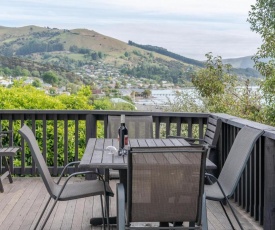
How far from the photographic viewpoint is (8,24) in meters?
13.3

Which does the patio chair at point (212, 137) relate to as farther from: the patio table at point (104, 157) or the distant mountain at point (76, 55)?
the distant mountain at point (76, 55)

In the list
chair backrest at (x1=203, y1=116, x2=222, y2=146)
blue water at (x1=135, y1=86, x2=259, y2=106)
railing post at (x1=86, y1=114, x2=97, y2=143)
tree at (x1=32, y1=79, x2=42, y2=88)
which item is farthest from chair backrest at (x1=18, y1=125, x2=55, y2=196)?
tree at (x1=32, y1=79, x2=42, y2=88)

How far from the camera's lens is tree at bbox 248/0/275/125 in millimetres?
12828

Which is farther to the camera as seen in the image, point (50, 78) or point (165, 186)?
point (50, 78)

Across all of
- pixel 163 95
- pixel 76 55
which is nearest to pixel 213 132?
pixel 163 95

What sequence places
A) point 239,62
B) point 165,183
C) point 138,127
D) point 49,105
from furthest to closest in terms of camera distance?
point 239,62
point 49,105
point 138,127
point 165,183

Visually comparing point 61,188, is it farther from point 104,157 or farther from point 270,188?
point 270,188

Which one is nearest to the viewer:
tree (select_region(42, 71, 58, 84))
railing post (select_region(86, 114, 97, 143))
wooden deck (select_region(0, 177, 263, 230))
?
wooden deck (select_region(0, 177, 263, 230))

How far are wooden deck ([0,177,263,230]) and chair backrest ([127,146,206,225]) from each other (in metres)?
1.50

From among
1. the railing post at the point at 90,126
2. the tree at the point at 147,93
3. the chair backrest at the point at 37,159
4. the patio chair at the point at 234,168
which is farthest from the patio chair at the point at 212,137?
the tree at the point at 147,93

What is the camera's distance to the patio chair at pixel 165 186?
121 inches

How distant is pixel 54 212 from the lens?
514 centimetres

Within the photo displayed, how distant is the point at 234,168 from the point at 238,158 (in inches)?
3.4

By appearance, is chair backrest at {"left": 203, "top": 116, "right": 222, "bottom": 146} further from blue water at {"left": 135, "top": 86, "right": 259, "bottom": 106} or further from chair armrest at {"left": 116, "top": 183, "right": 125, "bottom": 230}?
blue water at {"left": 135, "top": 86, "right": 259, "bottom": 106}
